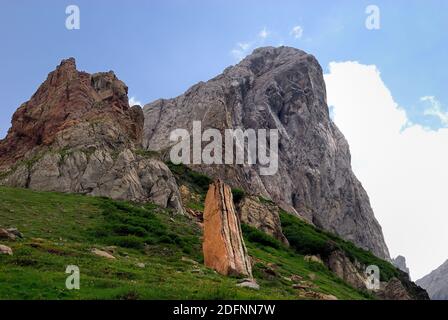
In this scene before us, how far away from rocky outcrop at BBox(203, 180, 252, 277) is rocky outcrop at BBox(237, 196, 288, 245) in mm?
43949

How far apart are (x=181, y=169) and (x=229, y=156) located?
70.0 ft

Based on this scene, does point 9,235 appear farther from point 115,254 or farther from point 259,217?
point 259,217

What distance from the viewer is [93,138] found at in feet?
284

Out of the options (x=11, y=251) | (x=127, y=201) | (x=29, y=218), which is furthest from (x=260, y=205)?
(x=11, y=251)

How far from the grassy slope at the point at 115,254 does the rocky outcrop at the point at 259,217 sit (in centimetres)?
935

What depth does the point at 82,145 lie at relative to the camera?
278ft

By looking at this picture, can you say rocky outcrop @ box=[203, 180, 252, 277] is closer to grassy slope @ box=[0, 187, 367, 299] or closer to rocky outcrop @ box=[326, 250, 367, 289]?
grassy slope @ box=[0, 187, 367, 299]

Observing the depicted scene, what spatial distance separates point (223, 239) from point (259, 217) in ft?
166

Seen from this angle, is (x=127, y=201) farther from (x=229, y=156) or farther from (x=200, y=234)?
(x=229, y=156)

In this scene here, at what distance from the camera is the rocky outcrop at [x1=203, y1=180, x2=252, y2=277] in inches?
1633

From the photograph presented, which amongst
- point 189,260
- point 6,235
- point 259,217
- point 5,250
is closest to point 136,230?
point 189,260

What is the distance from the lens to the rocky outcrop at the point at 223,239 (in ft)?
136
